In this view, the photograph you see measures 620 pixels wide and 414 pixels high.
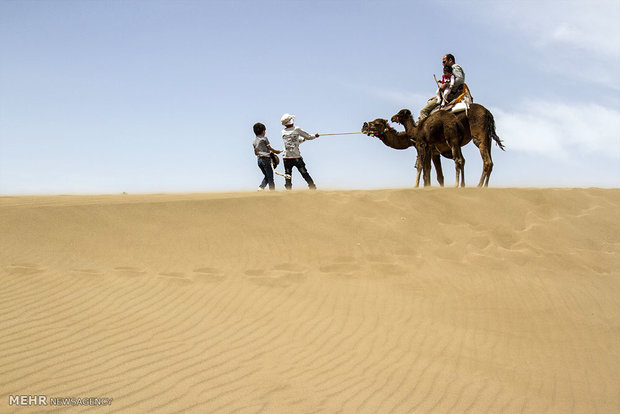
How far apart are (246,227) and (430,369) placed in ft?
15.1

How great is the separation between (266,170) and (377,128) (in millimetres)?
3700

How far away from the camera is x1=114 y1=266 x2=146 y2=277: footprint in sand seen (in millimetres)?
7547

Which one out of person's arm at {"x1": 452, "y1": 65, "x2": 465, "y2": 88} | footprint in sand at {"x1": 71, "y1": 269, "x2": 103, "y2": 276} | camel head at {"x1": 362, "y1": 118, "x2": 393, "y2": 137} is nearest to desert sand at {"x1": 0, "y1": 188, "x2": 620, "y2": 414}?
footprint in sand at {"x1": 71, "y1": 269, "x2": 103, "y2": 276}

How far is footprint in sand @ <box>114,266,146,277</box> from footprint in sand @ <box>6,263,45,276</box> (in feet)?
2.97

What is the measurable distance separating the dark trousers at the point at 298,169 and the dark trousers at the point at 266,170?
0.36 metres

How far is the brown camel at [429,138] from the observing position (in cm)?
1354

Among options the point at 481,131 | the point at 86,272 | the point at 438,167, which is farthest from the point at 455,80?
the point at 86,272

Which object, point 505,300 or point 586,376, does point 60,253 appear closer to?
point 505,300

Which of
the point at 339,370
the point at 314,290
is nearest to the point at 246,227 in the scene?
the point at 314,290

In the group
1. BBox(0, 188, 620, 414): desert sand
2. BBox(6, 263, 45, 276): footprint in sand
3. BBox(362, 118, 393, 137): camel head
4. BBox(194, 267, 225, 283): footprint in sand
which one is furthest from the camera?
BBox(362, 118, 393, 137): camel head

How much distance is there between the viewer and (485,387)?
564 cm

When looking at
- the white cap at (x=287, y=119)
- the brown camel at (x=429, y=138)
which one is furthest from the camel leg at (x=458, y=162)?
the white cap at (x=287, y=119)

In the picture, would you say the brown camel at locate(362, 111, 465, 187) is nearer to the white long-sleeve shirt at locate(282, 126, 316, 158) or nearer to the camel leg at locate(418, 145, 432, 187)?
the camel leg at locate(418, 145, 432, 187)

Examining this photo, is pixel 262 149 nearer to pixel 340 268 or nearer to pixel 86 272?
pixel 340 268
